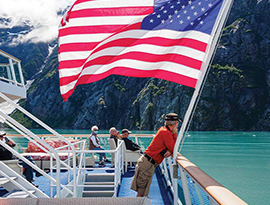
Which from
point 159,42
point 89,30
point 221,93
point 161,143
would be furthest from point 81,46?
point 221,93

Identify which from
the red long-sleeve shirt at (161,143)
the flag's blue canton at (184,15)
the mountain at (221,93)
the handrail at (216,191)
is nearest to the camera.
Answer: the handrail at (216,191)

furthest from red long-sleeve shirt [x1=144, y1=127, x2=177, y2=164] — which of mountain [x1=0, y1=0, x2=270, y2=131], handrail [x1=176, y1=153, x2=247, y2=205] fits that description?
mountain [x1=0, y1=0, x2=270, y2=131]

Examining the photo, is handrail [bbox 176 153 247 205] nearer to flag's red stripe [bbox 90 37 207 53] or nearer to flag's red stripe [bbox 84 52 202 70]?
flag's red stripe [bbox 84 52 202 70]

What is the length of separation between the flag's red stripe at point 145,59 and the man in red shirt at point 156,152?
56 centimetres

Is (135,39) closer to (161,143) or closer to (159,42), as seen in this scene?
(159,42)

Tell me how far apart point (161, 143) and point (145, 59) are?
878mm

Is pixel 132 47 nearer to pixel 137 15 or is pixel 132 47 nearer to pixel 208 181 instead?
pixel 137 15

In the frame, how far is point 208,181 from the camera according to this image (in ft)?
6.32

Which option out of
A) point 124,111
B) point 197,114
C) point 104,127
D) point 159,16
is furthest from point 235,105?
point 159,16

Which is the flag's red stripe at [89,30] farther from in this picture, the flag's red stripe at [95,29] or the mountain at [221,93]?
the mountain at [221,93]

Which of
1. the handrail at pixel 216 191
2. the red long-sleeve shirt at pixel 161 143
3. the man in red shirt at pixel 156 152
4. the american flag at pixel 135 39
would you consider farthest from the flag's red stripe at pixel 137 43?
the handrail at pixel 216 191

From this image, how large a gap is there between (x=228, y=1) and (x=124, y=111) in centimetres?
9450

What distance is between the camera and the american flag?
9.03ft

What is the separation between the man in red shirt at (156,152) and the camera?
118 inches
